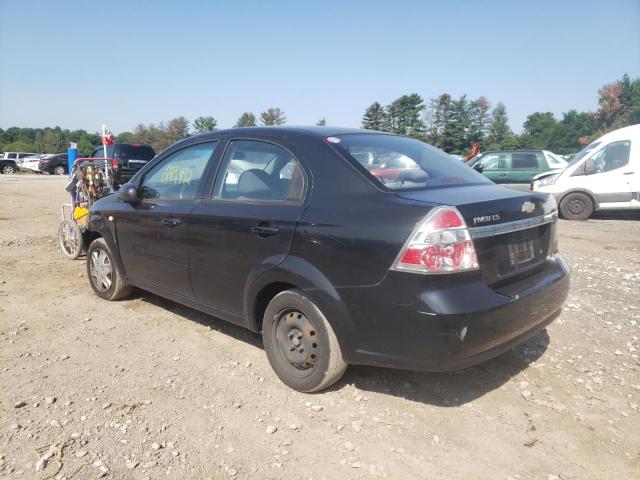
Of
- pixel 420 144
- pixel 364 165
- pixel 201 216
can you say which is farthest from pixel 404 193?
pixel 201 216

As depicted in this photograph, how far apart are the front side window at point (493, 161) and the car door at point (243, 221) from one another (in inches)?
536

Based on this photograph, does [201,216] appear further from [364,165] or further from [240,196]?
[364,165]

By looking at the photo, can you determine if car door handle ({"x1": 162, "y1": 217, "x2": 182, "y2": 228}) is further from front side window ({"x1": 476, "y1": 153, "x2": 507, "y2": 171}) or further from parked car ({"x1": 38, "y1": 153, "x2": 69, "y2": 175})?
parked car ({"x1": 38, "y1": 153, "x2": 69, "y2": 175})

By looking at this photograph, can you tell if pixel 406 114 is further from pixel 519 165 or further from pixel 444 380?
pixel 444 380

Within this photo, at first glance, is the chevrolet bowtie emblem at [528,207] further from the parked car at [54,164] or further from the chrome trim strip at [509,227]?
the parked car at [54,164]

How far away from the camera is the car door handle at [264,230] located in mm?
3044

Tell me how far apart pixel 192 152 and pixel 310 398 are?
88.7 inches

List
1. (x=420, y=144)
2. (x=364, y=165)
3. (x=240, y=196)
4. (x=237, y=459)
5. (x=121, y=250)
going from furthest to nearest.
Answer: (x=121, y=250), (x=420, y=144), (x=240, y=196), (x=364, y=165), (x=237, y=459)

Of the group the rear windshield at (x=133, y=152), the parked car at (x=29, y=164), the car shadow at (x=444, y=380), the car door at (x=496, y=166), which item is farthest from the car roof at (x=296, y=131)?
the parked car at (x=29, y=164)

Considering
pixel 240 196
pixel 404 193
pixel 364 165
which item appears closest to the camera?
pixel 404 193

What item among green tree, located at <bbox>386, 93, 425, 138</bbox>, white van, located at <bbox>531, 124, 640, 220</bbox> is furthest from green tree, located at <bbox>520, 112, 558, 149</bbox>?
white van, located at <bbox>531, 124, 640, 220</bbox>

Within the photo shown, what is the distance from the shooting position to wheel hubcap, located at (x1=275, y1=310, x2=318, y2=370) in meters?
2.98

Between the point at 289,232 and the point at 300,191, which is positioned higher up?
the point at 300,191

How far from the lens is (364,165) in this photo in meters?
2.95
